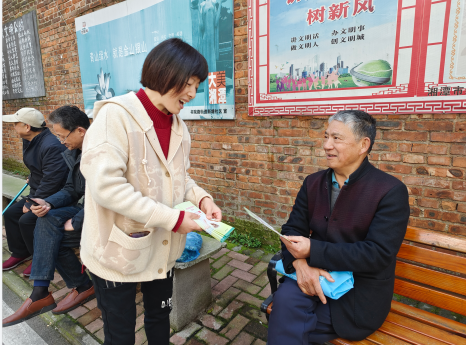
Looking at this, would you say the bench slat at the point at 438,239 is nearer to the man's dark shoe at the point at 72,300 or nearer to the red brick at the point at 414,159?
the red brick at the point at 414,159

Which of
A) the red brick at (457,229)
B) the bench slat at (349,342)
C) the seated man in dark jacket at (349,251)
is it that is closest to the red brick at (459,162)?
the red brick at (457,229)

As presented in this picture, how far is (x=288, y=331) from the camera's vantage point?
1.49m

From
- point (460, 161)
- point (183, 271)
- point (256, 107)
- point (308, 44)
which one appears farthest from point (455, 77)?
point (183, 271)

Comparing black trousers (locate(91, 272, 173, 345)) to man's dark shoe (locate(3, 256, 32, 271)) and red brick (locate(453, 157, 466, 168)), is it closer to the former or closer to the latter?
red brick (locate(453, 157, 466, 168))

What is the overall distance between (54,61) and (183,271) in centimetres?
558

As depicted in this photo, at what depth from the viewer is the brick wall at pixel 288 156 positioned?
7.74ft

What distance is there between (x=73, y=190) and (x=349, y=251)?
8.17ft

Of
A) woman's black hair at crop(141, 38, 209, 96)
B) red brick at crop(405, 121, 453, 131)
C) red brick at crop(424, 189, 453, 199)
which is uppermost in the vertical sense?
woman's black hair at crop(141, 38, 209, 96)

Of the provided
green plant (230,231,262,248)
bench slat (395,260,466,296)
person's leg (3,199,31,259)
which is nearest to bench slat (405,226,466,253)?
bench slat (395,260,466,296)

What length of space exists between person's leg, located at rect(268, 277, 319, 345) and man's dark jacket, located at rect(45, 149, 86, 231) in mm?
1819

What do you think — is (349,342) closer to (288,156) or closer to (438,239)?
(438,239)

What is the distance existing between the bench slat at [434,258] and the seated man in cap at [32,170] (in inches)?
117

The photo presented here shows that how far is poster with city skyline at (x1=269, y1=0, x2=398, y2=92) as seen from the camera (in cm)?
243

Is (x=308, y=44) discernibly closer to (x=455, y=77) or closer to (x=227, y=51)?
(x=227, y=51)
